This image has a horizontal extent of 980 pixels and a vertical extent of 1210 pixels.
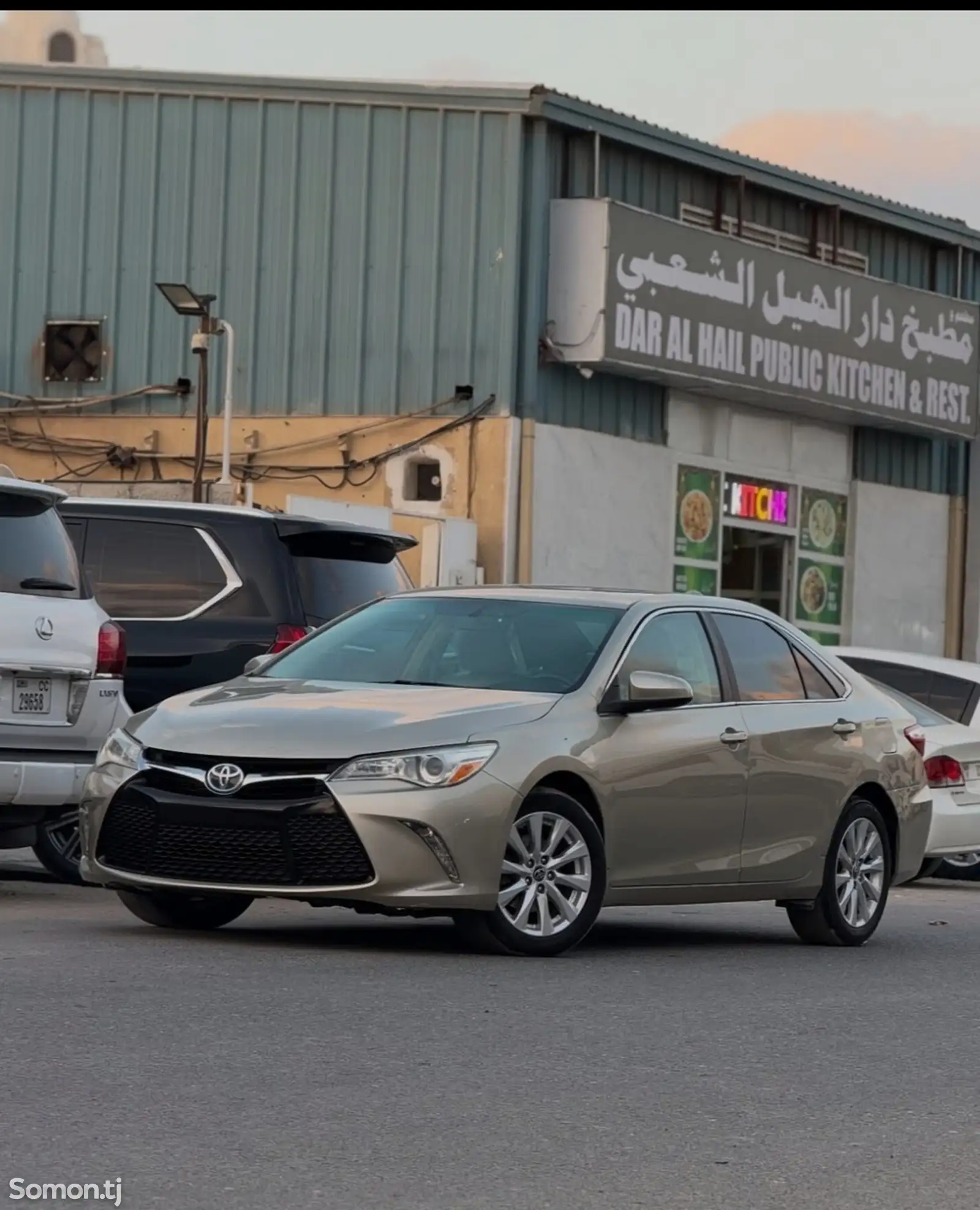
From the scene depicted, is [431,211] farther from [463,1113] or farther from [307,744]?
[463,1113]

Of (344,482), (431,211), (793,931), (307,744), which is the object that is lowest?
(793,931)

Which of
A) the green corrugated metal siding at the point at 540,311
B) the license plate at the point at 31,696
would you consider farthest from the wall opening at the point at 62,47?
the license plate at the point at 31,696

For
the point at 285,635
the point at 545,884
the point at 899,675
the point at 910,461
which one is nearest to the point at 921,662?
the point at 899,675

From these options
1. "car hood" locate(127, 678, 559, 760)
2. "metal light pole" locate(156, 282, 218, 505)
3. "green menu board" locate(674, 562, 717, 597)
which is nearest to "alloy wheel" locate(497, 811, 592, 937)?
"car hood" locate(127, 678, 559, 760)

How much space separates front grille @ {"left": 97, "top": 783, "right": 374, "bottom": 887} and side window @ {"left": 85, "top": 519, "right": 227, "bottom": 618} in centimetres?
429

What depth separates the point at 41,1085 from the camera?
6.48 m

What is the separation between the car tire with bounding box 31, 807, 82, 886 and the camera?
43.3 feet

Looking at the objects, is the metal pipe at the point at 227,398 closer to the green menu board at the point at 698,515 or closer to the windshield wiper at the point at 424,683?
the green menu board at the point at 698,515

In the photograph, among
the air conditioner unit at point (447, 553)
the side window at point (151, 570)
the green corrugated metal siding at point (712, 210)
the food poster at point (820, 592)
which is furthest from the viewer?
the food poster at point (820, 592)

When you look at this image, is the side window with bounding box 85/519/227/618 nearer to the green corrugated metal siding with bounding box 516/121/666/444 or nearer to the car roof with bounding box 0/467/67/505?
the car roof with bounding box 0/467/67/505

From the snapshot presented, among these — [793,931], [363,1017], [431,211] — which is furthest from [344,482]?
[363,1017]

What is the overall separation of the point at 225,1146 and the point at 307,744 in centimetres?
401

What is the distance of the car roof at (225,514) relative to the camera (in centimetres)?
1420

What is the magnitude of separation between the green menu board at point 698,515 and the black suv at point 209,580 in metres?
17.2
